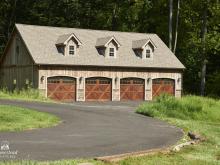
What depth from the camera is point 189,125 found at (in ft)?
81.4

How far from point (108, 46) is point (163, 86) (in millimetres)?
7484

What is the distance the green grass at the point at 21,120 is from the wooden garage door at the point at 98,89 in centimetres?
2129

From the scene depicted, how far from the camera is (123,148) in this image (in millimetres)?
16203

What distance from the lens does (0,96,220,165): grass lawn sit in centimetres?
1399

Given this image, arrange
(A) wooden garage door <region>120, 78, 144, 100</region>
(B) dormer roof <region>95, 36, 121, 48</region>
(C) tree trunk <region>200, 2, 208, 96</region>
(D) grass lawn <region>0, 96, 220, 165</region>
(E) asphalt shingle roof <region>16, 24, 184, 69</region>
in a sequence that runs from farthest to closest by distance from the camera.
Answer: (C) tree trunk <region>200, 2, 208, 96</region>, (A) wooden garage door <region>120, 78, 144, 100</region>, (B) dormer roof <region>95, 36, 121, 48</region>, (E) asphalt shingle roof <region>16, 24, 184, 69</region>, (D) grass lawn <region>0, 96, 220, 165</region>

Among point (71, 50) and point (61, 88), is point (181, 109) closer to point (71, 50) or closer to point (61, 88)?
point (61, 88)

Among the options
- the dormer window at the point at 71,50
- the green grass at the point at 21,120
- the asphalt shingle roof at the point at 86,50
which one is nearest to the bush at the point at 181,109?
the green grass at the point at 21,120

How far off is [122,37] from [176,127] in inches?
1164

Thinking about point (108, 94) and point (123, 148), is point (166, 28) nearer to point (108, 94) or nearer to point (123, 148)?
point (108, 94)

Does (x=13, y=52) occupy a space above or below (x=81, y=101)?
above

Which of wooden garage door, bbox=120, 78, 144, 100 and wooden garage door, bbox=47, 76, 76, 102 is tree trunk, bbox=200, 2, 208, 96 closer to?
wooden garage door, bbox=120, 78, 144, 100

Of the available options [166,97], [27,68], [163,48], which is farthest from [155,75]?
[166,97]

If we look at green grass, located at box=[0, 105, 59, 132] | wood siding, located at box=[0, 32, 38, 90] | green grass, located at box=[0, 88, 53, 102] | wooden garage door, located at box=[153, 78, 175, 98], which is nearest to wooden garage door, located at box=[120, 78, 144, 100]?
wooden garage door, located at box=[153, 78, 175, 98]

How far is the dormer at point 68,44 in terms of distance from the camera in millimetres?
46219
